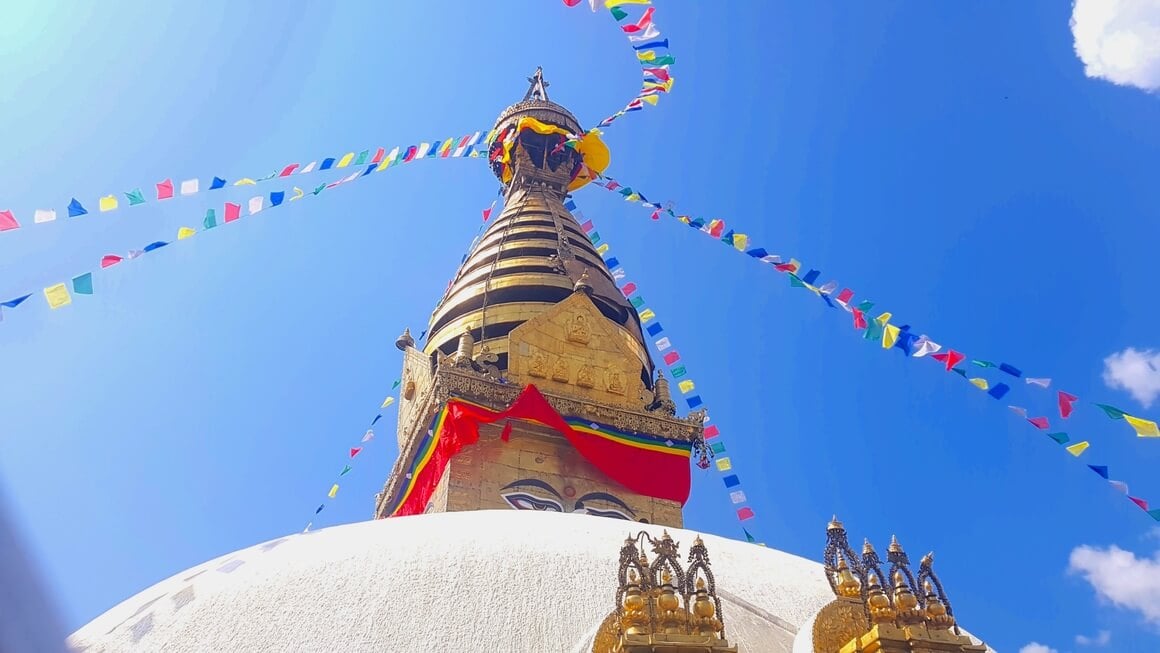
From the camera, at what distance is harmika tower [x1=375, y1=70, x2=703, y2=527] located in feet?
36.2

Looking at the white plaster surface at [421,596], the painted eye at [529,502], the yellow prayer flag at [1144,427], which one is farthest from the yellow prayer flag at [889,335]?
the white plaster surface at [421,596]

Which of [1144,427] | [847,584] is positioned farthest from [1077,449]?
[847,584]

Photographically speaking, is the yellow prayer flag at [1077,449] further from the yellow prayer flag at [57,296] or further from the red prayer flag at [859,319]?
the yellow prayer flag at [57,296]

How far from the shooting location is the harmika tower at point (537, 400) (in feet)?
36.2

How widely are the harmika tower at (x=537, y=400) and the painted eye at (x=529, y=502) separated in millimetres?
22

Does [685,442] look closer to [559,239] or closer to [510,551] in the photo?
[559,239]

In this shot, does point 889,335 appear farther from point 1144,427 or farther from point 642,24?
point 642,24

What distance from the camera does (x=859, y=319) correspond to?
1042 centimetres

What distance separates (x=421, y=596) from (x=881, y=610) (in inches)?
79.1

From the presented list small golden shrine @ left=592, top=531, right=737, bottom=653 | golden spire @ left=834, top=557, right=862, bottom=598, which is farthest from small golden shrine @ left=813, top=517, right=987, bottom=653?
small golden shrine @ left=592, top=531, right=737, bottom=653

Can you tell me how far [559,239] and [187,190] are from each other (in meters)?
6.87

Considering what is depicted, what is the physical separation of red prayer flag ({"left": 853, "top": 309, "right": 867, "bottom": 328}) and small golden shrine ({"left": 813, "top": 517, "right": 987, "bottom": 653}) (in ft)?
21.5

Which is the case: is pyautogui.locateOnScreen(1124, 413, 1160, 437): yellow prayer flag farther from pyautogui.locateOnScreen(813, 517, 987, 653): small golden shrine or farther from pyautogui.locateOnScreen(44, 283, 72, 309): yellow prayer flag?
pyautogui.locateOnScreen(44, 283, 72, 309): yellow prayer flag

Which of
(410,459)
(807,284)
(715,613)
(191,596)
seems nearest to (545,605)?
(715,613)
